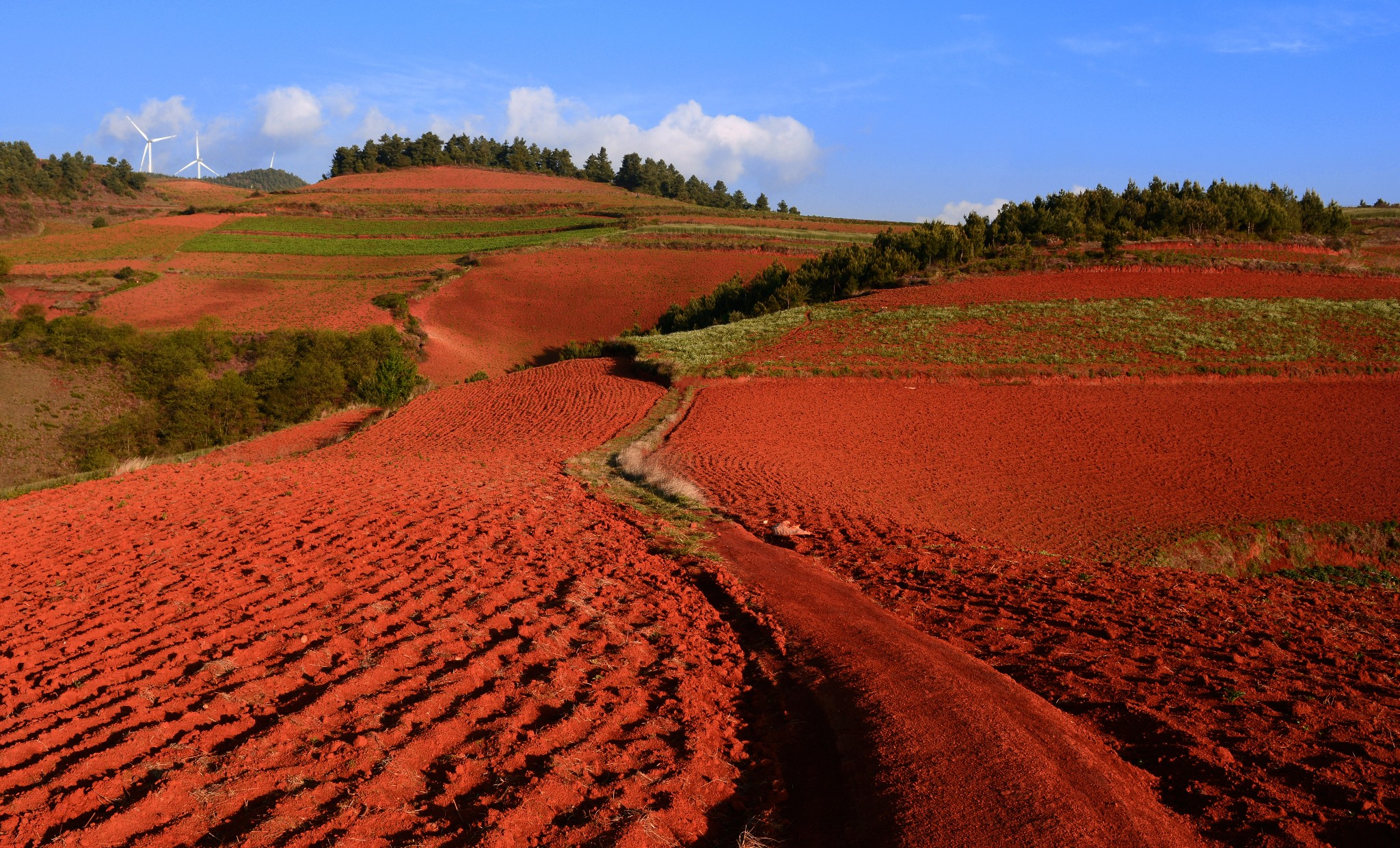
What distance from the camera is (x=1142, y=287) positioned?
33875 millimetres

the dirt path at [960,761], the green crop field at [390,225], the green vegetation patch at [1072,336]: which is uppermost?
the green crop field at [390,225]

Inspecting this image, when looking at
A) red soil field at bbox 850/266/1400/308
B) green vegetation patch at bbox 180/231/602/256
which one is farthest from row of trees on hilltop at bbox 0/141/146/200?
red soil field at bbox 850/266/1400/308

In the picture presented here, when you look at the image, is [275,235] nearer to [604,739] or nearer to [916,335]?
[916,335]

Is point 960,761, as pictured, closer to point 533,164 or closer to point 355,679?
point 355,679

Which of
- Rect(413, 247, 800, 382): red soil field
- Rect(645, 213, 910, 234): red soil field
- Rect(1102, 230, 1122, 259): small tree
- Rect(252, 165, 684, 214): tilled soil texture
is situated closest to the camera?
Rect(1102, 230, 1122, 259): small tree

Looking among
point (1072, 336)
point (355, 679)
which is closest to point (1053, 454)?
point (1072, 336)

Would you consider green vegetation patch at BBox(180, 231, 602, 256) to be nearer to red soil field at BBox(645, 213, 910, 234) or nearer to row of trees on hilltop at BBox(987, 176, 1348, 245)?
red soil field at BBox(645, 213, 910, 234)

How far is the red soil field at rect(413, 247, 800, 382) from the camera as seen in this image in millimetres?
47875

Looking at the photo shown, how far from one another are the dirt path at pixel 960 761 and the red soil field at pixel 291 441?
1863 centimetres

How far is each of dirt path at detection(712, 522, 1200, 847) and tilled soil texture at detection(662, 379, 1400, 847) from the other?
1.10 ft

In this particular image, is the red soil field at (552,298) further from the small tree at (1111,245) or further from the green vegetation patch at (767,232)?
the small tree at (1111,245)

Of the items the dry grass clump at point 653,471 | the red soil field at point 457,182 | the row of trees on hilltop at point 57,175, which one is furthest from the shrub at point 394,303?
the row of trees on hilltop at point 57,175

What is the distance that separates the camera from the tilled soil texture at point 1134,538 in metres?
4.01

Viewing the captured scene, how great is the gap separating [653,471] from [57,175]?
117670 mm
